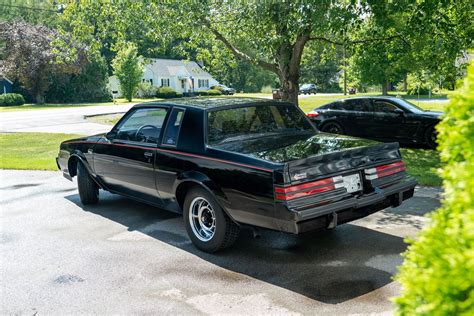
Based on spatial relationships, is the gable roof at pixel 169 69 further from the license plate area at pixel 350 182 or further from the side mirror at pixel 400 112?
the license plate area at pixel 350 182

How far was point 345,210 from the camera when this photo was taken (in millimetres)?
4840

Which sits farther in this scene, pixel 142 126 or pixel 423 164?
pixel 423 164

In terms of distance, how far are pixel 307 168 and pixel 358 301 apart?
4.15 ft

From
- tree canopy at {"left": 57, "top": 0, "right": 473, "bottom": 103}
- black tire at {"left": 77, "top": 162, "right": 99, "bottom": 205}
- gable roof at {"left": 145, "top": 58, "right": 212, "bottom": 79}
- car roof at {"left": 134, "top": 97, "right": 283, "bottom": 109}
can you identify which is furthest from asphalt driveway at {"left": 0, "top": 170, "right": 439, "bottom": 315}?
gable roof at {"left": 145, "top": 58, "right": 212, "bottom": 79}

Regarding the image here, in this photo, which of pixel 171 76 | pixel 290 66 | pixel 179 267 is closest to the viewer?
pixel 179 267

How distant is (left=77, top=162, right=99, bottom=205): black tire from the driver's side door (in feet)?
1.38

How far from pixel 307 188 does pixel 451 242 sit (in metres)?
2.83

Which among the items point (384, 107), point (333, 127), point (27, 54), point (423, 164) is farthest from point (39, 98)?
point (423, 164)

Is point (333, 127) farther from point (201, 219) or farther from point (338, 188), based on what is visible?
point (338, 188)

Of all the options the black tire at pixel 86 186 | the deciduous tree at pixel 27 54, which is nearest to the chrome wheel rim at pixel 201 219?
the black tire at pixel 86 186

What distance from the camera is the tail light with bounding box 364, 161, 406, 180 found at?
516 centimetres

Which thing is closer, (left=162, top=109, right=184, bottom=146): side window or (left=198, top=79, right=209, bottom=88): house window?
(left=162, top=109, right=184, bottom=146): side window

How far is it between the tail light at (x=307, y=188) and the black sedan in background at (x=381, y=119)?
869 centimetres

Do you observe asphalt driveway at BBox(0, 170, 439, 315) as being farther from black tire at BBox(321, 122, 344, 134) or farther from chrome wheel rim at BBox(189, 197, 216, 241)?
black tire at BBox(321, 122, 344, 134)
